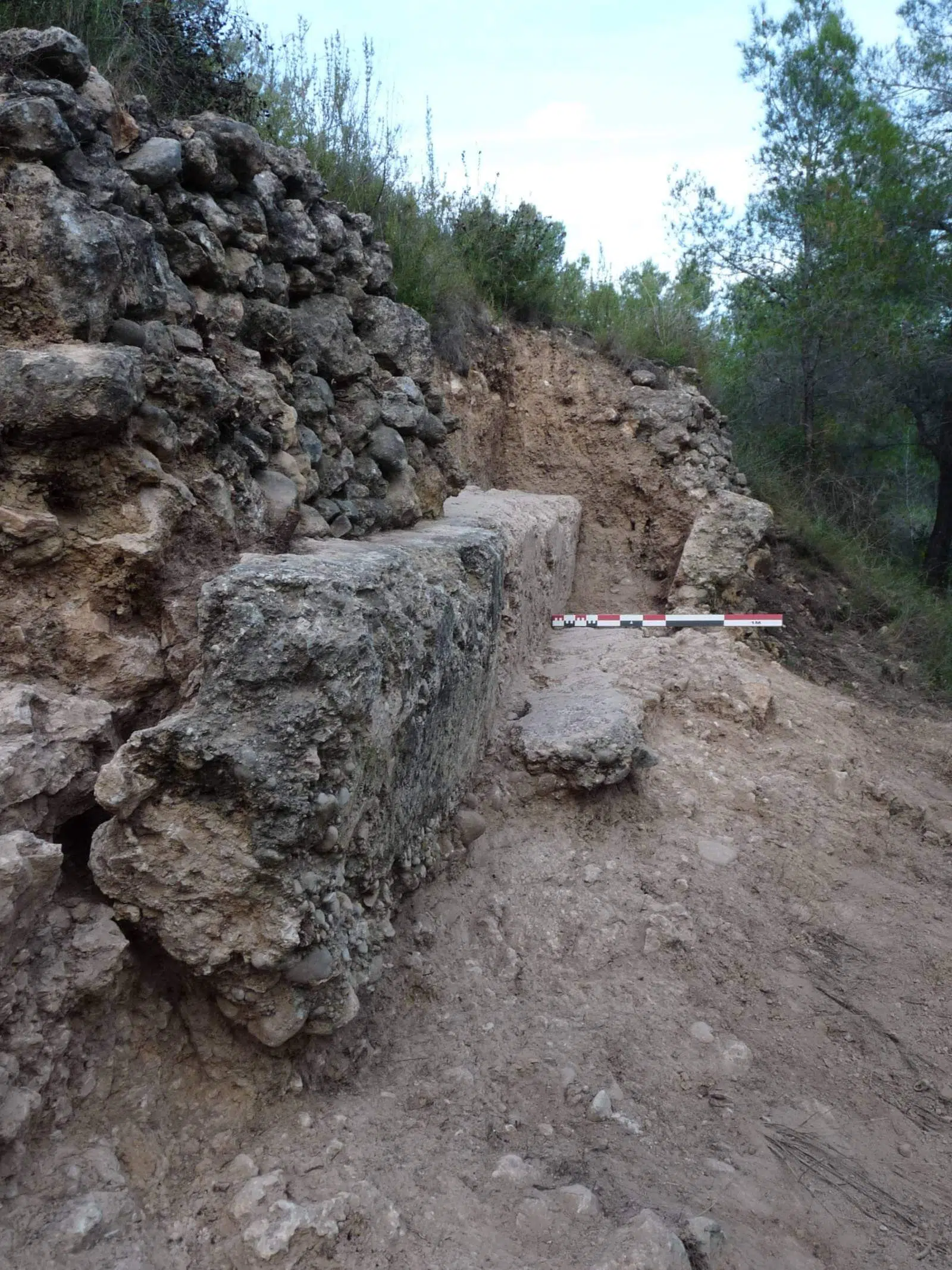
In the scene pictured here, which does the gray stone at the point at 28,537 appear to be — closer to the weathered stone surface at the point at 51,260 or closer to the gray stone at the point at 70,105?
the weathered stone surface at the point at 51,260

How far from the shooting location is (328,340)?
3793mm

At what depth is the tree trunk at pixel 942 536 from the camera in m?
9.10

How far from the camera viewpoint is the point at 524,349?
7.62 m

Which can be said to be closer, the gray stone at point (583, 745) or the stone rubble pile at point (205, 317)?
the stone rubble pile at point (205, 317)

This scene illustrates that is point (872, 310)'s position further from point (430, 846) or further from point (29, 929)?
point (29, 929)

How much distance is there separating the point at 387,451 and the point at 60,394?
1735mm

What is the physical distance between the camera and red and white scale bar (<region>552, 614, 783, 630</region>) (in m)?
6.20

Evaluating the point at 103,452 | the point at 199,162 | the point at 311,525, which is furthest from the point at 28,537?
the point at 199,162

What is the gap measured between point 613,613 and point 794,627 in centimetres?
141

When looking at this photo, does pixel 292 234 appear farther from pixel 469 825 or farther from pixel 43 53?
pixel 469 825

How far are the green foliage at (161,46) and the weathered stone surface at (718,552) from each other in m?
4.03

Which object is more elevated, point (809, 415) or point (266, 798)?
point (809, 415)

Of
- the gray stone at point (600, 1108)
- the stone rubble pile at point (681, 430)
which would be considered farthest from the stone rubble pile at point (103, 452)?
the stone rubble pile at point (681, 430)

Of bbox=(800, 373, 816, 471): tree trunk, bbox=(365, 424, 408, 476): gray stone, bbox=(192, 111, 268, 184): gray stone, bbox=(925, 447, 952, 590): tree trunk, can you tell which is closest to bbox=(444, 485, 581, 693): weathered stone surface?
bbox=(365, 424, 408, 476): gray stone
